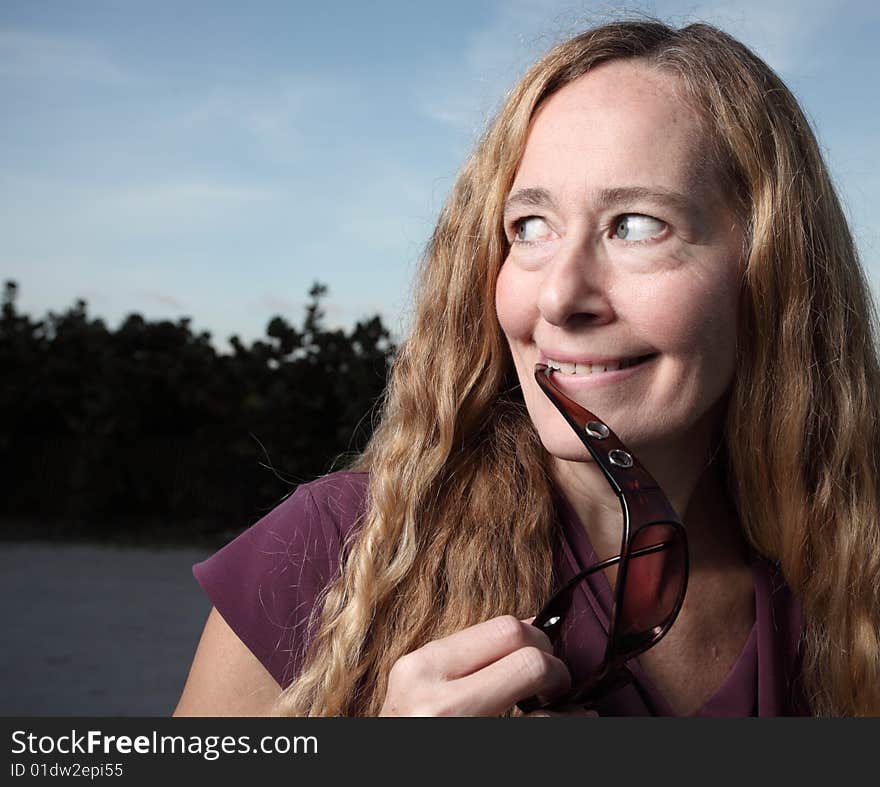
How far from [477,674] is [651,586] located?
0.33 meters

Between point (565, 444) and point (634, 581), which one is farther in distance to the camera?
point (565, 444)

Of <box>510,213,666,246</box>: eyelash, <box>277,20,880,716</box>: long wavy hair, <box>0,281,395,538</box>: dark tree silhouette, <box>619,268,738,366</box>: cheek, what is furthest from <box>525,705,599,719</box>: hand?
<box>0,281,395,538</box>: dark tree silhouette

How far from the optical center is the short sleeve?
210 cm

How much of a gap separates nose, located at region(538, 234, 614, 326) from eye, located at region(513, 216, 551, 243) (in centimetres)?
12

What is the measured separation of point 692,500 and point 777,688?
460 millimetres

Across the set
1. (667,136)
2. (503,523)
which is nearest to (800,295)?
(667,136)

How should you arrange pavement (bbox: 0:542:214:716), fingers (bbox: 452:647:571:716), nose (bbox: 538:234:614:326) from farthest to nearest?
1. pavement (bbox: 0:542:214:716)
2. nose (bbox: 538:234:614:326)
3. fingers (bbox: 452:647:571:716)

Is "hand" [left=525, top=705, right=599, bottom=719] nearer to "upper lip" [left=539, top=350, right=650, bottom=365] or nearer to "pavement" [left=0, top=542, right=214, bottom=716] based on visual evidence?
"upper lip" [left=539, top=350, right=650, bottom=365]

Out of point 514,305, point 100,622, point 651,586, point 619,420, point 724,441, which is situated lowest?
point 100,622

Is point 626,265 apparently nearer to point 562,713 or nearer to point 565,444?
point 565,444

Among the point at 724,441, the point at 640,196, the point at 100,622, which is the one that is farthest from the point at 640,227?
the point at 100,622

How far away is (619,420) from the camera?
2.02 meters

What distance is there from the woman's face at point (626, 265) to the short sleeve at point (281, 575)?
514mm

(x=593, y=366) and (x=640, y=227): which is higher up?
(x=640, y=227)
